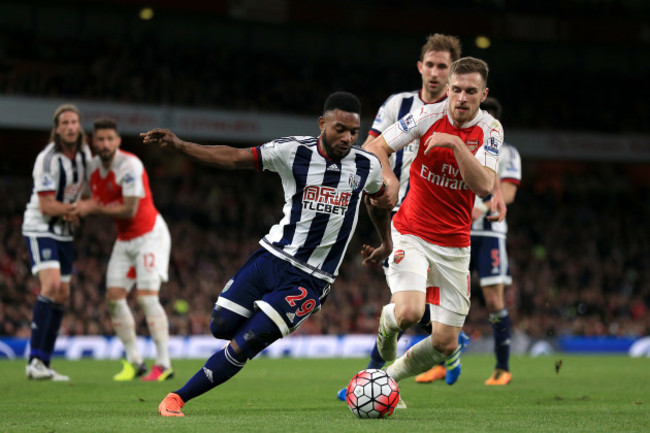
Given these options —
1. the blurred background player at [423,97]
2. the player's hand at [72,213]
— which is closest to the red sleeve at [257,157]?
the blurred background player at [423,97]

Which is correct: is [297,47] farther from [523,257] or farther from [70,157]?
[70,157]

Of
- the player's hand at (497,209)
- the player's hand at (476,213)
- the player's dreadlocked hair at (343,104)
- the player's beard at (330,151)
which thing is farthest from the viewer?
the player's hand at (476,213)

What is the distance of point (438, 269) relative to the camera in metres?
6.64

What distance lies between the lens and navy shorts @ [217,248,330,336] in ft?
18.6

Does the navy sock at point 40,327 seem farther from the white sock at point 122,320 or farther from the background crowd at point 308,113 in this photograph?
the background crowd at point 308,113

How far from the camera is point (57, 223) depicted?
9.38 meters

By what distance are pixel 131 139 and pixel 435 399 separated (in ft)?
62.9

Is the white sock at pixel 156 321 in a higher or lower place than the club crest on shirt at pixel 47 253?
lower

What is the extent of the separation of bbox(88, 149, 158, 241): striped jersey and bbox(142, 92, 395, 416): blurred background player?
3.76m

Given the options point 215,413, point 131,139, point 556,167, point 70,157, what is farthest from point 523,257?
point 215,413

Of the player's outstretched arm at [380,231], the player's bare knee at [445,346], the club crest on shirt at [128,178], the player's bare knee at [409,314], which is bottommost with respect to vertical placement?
the player's bare knee at [445,346]

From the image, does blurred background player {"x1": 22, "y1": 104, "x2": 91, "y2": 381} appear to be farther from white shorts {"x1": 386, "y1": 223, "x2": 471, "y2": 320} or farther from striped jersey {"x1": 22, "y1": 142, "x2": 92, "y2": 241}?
white shorts {"x1": 386, "y1": 223, "x2": 471, "y2": 320}

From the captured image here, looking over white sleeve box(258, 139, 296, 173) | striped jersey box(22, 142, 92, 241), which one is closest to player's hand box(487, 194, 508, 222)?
white sleeve box(258, 139, 296, 173)

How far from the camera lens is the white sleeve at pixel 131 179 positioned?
9297 millimetres
